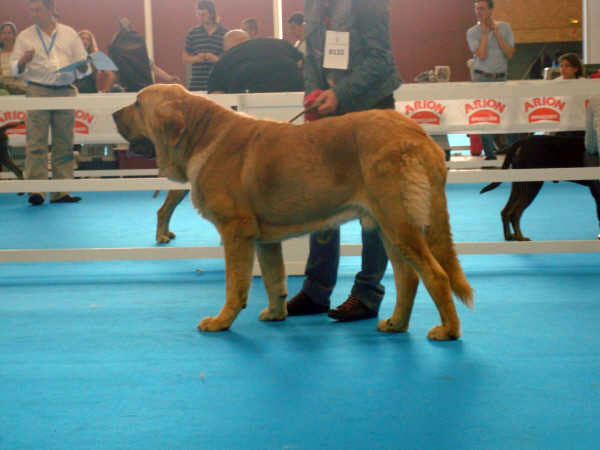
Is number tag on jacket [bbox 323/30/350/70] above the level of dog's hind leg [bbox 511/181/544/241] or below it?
above

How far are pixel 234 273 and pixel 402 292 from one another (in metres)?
0.77

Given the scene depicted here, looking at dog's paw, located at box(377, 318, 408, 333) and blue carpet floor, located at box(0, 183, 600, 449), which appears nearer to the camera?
blue carpet floor, located at box(0, 183, 600, 449)

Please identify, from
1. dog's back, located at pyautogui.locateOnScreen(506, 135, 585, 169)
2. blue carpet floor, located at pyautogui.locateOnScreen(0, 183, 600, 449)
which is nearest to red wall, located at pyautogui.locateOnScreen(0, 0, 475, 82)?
dog's back, located at pyautogui.locateOnScreen(506, 135, 585, 169)

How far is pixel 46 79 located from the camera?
787cm

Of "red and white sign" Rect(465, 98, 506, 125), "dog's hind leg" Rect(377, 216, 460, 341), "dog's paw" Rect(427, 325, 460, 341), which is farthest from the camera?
"red and white sign" Rect(465, 98, 506, 125)

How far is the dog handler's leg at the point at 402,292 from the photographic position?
2.96 metres

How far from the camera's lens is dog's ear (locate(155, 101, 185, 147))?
309cm

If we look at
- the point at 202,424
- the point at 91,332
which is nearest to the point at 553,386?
the point at 202,424

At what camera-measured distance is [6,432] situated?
76.4 inches

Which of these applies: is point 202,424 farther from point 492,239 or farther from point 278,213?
point 492,239

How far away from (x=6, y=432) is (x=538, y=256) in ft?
13.1

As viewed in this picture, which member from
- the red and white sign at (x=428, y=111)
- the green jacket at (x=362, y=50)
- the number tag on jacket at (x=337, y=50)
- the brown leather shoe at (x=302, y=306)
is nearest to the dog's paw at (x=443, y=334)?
the brown leather shoe at (x=302, y=306)

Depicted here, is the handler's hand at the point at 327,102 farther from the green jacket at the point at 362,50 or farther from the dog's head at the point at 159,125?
the dog's head at the point at 159,125

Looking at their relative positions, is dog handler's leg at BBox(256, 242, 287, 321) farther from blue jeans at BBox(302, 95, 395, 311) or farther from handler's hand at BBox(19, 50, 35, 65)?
handler's hand at BBox(19, 50, 35, 65)
